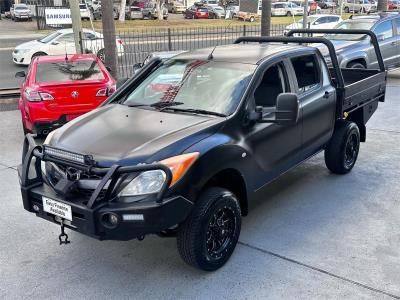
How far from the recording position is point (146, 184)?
127 inches

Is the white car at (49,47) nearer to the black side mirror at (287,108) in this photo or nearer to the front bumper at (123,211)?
the black side mirror at (287,108)

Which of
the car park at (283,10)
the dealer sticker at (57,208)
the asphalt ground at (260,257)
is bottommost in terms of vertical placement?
the asphalt ground at (260,257)

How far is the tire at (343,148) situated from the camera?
5.65 m

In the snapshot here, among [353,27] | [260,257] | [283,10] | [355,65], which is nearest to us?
[260,257]

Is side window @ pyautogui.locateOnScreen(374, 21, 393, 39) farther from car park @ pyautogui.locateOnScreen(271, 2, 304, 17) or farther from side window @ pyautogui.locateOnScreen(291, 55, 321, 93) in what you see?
car park @ pyautogui.locateOnScreen(271, 2, 304, 17)

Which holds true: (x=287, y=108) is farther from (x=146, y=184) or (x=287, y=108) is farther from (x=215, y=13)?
(x=215, y=13)

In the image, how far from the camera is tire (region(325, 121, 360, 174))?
5.65 m

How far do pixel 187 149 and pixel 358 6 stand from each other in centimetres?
5290

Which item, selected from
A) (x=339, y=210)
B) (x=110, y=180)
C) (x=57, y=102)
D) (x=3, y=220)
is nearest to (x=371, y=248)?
(x=339, y=210)

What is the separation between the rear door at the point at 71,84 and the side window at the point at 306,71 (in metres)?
3.66

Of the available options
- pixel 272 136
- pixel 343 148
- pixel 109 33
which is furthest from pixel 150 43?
pixel 272 136

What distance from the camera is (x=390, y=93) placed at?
37.7ft

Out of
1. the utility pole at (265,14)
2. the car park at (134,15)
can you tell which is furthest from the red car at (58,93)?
the car park at (134,15)

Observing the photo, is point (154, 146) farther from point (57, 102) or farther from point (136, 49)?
point (136, 49)
